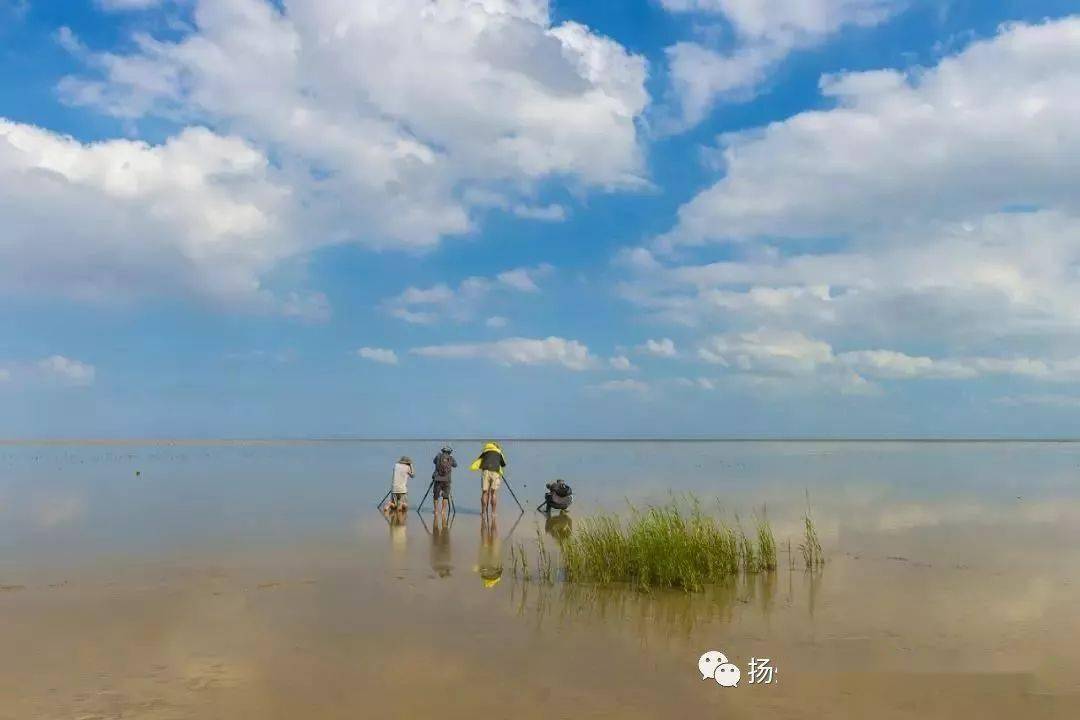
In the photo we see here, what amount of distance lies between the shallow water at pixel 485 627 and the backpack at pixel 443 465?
1928 mm

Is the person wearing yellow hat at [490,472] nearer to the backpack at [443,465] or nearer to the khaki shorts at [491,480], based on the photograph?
the khaki shorts at [491,480]

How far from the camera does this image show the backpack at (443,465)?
21141 millimetres

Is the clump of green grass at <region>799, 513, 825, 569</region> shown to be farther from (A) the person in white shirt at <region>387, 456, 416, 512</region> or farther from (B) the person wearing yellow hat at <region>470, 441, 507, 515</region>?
(A) the person in white shirt at <region>387, 456, 416, 512</region>

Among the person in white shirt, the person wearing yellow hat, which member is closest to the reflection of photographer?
the person wearing yellow hat

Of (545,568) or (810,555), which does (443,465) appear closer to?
(545,568)

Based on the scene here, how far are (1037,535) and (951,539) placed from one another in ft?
7.76

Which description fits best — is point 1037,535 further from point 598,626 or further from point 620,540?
point 598,626

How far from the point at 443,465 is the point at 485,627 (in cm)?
1171

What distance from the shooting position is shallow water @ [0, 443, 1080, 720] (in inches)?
289

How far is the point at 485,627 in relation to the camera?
32.3 ft

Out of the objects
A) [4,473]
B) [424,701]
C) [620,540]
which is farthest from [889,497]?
[4,473]

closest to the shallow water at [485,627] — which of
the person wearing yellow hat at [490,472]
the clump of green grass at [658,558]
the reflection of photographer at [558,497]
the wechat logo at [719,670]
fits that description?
the wechat logo at [719,670]

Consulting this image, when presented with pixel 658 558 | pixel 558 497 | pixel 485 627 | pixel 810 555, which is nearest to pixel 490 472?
pixel 558 497

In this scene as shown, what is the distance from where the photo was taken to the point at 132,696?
7.36 meters
